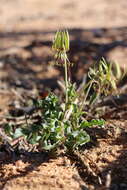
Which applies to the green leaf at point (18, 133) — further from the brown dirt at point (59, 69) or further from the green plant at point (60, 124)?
the brown dirt at point (59, 69)

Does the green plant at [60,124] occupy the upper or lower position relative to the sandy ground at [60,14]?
lower

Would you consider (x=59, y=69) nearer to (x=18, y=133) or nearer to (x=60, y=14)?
(x=18, y=133)

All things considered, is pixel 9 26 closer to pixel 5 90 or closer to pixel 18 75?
pixel 18 75

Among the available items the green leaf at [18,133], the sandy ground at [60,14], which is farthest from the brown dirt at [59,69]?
the green leaf at [18,133]

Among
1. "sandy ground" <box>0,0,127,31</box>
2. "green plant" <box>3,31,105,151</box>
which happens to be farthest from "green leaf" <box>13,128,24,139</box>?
"sandy ground" <box>0,0,127,31</box>

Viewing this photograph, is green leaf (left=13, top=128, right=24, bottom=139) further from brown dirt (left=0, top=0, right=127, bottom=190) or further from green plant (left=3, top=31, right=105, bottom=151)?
brown dirt (left=0, top=0, right=127, bottom=190)
